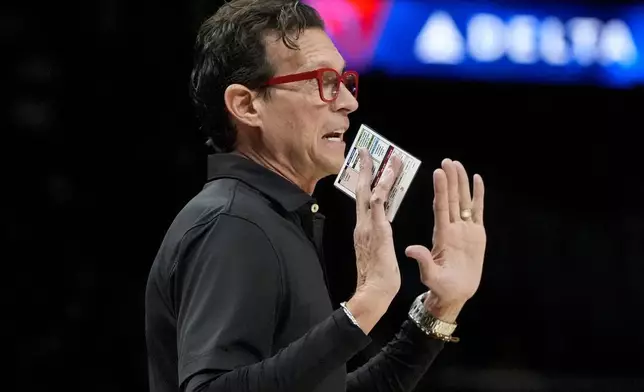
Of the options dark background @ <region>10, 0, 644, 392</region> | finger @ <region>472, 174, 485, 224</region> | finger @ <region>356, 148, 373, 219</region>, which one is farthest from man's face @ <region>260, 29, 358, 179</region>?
dark background @ <region>10, 0, 644, 392</region>

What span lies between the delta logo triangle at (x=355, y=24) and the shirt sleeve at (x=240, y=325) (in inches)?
91.2

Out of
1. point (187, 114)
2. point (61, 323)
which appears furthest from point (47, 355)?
point (187, 114)

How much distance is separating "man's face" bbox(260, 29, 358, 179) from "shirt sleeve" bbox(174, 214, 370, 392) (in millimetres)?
255

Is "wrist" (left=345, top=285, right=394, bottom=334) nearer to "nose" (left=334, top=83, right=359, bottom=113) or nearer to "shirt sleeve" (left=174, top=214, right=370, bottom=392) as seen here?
"shirt sleeve" (left=174, top=214, right=370, bottom=392)

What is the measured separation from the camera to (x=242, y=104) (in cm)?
156

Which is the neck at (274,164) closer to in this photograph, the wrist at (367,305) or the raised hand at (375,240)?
the raised hand at (375,240)

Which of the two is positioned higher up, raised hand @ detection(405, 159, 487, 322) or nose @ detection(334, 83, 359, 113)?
nose @ detection(334, 83, 359, 113)

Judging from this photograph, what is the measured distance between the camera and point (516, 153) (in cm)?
390

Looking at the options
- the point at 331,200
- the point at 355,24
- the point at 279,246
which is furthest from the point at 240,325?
the point at 355,24

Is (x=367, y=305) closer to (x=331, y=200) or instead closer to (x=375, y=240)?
(x=375, y=240)

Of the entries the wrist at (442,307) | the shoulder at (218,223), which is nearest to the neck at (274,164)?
the shoulder at (218,223)

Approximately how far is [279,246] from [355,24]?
94.0 inches

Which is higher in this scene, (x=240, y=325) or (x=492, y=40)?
(x=492, y=40)

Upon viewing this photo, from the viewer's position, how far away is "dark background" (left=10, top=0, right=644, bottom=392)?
3027 mm
